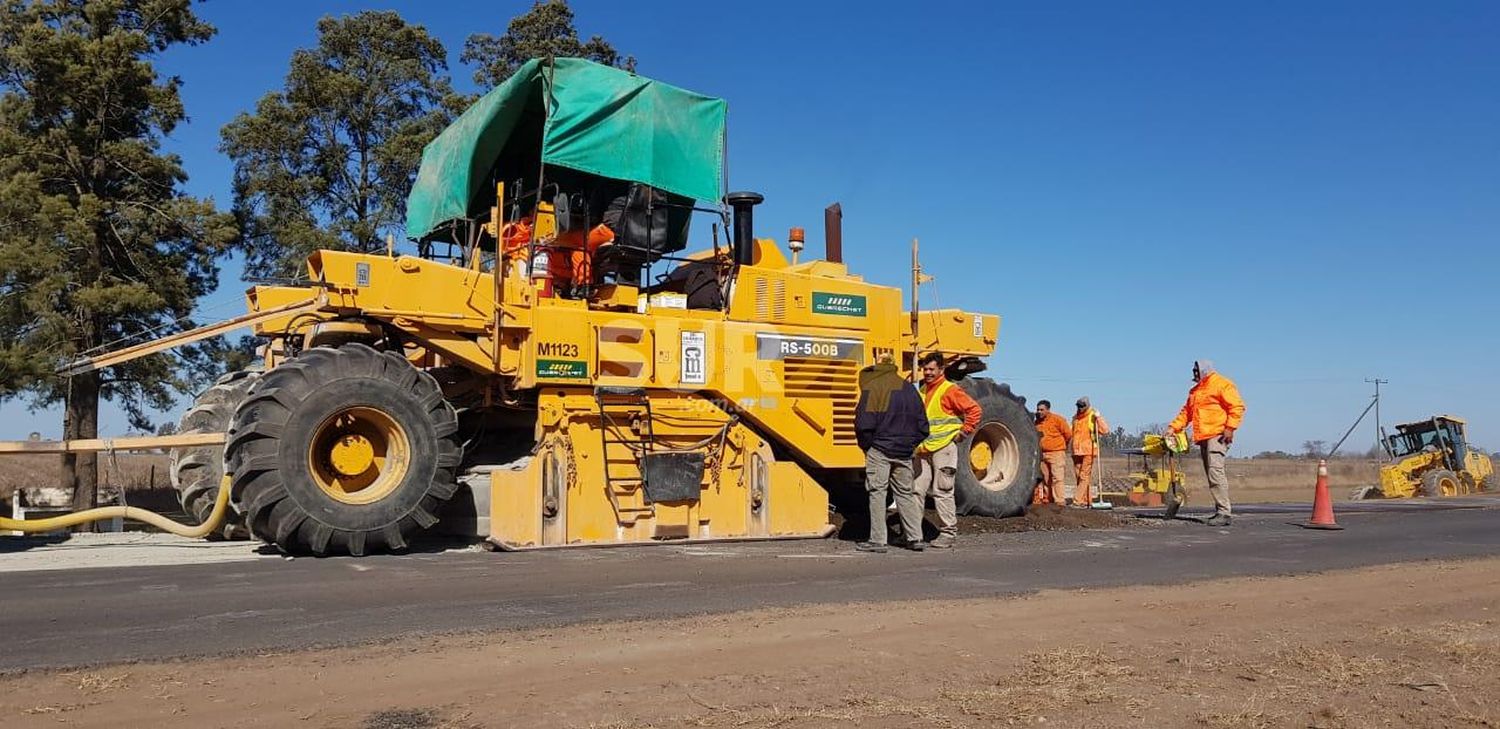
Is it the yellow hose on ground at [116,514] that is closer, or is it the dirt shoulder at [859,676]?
the dirt shoulder at [859,676]

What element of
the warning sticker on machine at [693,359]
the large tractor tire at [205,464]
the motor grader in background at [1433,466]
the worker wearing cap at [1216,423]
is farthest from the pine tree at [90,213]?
the motor grader in background at [1433,466]

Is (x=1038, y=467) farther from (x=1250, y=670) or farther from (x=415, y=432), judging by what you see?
(x=1250, y=670)

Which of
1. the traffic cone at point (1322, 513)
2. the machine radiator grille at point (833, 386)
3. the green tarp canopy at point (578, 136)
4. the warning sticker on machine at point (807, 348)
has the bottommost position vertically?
the traffic cone at point (1322, 513)

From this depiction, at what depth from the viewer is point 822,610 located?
6188mm

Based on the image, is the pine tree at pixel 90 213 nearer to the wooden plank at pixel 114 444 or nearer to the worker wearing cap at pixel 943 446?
the wooden plank at pixel 114 444

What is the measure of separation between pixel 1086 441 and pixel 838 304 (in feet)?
22.3

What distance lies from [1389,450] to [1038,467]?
2188 centimetres

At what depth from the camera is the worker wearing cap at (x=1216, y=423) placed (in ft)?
40.1

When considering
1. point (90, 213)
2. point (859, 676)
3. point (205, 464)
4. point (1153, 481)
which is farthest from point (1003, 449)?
point (90, 213)

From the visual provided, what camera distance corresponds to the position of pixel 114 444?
8.77 metres

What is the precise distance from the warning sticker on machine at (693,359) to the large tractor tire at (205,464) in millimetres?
3735

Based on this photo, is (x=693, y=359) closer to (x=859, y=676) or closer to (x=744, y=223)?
(x=744, y=223)

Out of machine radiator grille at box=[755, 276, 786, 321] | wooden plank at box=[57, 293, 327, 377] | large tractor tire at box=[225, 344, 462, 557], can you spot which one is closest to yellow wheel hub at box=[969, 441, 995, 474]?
machine radiator grille at box=[755, 276, 786, 321]

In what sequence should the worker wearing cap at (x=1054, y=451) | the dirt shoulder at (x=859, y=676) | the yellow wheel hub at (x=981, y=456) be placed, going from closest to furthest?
the dirt shoulder at (x=859, y=676) → the yellow wheel hub at (x=981, y=456) → the worker wearing cap at (x=1054, y=451)
